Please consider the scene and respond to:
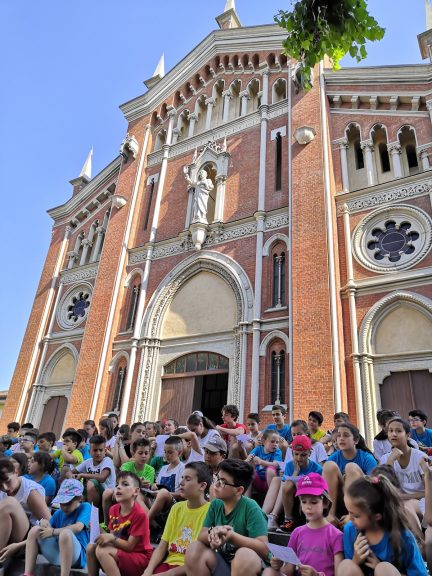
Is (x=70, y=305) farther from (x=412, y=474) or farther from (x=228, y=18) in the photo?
(x=412, y=474)

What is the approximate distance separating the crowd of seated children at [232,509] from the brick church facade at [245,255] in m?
5.11

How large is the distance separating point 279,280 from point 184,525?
1018 cm

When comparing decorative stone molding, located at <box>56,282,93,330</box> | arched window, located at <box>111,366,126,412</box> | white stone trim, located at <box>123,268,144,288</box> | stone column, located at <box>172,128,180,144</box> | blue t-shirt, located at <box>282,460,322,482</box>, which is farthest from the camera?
stone column, located at <box>172,128,180,144</box>

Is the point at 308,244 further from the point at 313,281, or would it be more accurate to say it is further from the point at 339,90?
the point at 339,90

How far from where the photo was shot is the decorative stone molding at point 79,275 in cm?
1892

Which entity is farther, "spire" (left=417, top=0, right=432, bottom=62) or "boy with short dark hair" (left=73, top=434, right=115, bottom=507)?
"spire" (left=417, top=0, right=432, bottom=62)

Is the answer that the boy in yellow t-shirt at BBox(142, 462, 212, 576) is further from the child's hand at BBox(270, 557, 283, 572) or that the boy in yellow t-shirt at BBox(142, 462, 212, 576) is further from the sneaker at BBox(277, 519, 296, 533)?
the sneaker at BBox(277, 519, 296, 533)

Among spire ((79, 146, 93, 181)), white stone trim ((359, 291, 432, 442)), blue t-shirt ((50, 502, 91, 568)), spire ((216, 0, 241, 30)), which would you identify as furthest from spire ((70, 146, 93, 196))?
blue t-shirt ((50, 502, 91, 568))

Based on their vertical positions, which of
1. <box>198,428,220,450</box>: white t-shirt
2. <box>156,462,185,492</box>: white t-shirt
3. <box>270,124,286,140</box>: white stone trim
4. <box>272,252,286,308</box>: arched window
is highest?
<box>270,124,286,140</box>: white stone trim

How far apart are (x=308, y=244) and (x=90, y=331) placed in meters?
9.00

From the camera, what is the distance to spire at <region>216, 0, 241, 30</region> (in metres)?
21.6

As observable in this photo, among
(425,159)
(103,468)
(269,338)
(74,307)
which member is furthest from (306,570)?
(74,307)

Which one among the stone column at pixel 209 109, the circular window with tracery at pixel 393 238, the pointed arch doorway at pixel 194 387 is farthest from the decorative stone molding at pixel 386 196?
the stone column at pixel 209 109

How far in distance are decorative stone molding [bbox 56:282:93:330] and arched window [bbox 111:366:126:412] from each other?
361 centimetres
